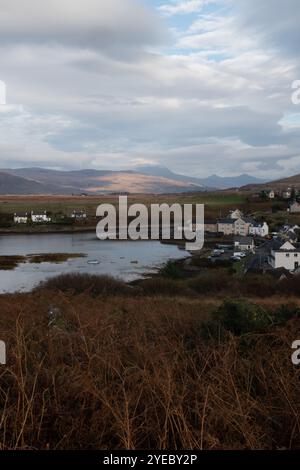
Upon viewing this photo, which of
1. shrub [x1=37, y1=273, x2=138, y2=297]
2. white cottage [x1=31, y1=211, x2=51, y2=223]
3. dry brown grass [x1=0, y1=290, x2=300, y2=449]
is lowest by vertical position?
shrub [x1=37, y1=273, x2=138, y2=297]

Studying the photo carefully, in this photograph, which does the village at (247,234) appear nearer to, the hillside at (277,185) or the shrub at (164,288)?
the shrub at (164,288)

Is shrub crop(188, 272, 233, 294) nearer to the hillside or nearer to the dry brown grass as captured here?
the dry brown grass

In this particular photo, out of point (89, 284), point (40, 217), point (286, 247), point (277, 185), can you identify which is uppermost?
point (277, 185)

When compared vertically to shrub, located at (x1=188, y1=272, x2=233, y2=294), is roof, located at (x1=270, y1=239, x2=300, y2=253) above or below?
above

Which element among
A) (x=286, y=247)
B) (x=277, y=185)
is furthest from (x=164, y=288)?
(x=277, y=185)

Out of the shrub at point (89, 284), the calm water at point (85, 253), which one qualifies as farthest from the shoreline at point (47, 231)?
the shrub at point (89, 284)

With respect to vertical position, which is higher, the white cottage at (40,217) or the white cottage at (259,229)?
the white cottage at (40,217)

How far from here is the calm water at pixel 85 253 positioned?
26.5 meters

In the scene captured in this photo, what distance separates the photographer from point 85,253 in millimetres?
37625

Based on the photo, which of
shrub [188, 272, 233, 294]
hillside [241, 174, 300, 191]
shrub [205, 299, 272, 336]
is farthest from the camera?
hillside [241, 174, 300, 191]

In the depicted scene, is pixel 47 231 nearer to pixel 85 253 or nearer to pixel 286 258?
pixel 85 253

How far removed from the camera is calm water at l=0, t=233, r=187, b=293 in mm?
26453

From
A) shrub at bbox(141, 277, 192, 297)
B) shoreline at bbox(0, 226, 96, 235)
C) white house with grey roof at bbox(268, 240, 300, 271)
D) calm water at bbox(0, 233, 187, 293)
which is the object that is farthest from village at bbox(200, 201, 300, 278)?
shoreline at bbox(0, 226, 96, 235)
